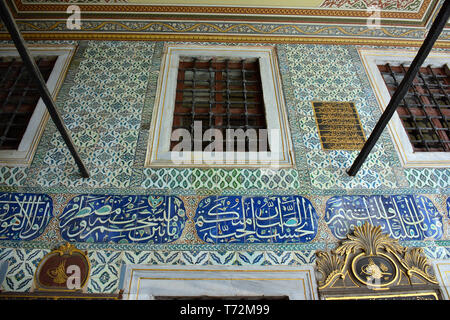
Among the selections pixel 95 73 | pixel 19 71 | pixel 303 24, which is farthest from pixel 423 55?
pixel 19 71

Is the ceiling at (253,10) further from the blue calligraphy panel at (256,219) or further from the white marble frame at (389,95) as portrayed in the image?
the blue calligraphy panel at (256,219)

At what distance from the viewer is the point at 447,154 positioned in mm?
3475

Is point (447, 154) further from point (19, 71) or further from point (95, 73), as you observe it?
point (19, 71)

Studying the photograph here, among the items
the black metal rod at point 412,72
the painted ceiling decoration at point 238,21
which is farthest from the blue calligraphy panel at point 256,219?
the painted ceiling decoration at point 238,21

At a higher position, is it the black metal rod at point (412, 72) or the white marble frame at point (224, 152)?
the white marble frame at point (224, 152)

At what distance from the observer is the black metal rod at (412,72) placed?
2.15 metres

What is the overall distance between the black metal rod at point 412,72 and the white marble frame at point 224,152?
2.14ft

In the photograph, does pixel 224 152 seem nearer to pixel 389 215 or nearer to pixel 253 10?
pixel 389 215

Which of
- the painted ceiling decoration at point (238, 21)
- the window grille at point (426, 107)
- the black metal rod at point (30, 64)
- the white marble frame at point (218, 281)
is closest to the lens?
the black metal rod at point (30, 64)

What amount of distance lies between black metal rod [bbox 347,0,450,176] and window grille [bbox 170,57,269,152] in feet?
2.97

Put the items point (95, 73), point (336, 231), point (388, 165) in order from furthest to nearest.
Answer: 1. point (95, 73)
2. point (388, 165)
3. point (336, 231)

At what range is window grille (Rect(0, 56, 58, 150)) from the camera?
354cm

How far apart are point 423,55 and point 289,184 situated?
1.44 meters

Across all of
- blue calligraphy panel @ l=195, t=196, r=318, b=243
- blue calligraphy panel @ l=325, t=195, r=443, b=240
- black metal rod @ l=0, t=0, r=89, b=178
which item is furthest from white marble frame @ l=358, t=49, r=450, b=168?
black metal rod @ l=0, t=0, r=89, b=178
